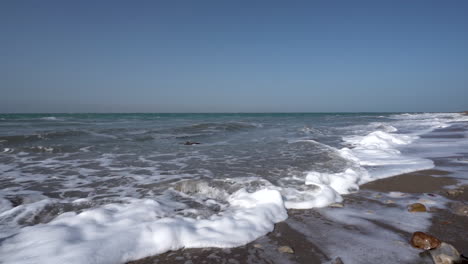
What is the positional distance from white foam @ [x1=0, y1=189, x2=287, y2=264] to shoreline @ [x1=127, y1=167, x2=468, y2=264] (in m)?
0.10

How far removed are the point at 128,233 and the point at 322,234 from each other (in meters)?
1.72

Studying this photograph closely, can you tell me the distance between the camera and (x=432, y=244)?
203 cm

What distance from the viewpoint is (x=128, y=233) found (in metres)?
2.32

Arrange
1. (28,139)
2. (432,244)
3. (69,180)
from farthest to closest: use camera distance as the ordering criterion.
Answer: (28,139) → (69,180) → (432,244)

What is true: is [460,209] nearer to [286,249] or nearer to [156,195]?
[286,249]

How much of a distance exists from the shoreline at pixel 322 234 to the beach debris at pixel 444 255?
0.34 ft

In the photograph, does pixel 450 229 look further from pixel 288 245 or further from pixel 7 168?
pixel 7 168

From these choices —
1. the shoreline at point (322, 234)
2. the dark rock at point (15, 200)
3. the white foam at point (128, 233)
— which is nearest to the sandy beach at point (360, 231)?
the shoreline at point (322, 234)

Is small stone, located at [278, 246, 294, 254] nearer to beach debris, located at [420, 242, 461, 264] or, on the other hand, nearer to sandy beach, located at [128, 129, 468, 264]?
sandy beach, located at [128, 129, 468, 264]

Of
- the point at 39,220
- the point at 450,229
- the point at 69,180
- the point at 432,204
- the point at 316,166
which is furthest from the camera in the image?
the point at 316,166

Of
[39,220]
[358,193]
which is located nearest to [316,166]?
[358,193]

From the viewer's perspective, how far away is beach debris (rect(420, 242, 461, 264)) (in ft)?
5.95

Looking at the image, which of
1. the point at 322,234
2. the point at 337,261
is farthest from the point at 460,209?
the point at 337,261

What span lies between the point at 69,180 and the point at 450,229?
16.8ft
